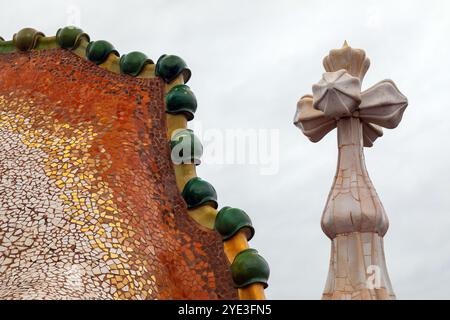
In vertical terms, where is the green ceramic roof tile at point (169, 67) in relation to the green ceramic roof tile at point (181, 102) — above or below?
above

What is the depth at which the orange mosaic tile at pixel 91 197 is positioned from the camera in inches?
225

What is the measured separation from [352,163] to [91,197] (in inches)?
79.3

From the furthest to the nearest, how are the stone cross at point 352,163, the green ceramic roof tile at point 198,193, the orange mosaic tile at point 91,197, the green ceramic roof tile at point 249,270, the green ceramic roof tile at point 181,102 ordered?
the green ceramic roof tile at point 181,102
the green ceramic roof tile at point 198,193
the green ceramic roof tile at point 249,270
the stone cross at point 352,163
the orange mosaic tile at point 91,197

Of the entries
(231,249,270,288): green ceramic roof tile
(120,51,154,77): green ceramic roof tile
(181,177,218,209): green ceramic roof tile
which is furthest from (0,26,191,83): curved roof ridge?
(231,249,270,288): green ceramic roof tile

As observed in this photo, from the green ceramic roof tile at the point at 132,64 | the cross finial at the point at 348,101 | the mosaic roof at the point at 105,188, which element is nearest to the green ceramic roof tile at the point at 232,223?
the mosaic roof at the point at 105,188

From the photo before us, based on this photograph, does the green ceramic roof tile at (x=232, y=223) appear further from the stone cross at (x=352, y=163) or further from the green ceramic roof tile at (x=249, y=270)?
the stone cross at (x=352, y=163)

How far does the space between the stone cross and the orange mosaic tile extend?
0.91 meters

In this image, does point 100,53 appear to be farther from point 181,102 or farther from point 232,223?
point 232,223

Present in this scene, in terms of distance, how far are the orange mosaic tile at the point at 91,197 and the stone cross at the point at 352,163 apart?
0.91 metres

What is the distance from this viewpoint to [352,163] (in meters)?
6.27

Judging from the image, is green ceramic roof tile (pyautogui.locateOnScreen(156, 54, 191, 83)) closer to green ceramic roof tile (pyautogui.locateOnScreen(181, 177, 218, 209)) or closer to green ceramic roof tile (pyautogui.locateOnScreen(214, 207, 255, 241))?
green ceramic roof tile (pyautogui.locateOnScreen(181, 177, 218, 209))

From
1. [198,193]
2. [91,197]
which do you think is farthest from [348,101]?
[91,197]

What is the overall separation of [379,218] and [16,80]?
11.9 feet

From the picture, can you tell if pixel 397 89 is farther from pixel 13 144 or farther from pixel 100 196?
pixel 13 144
